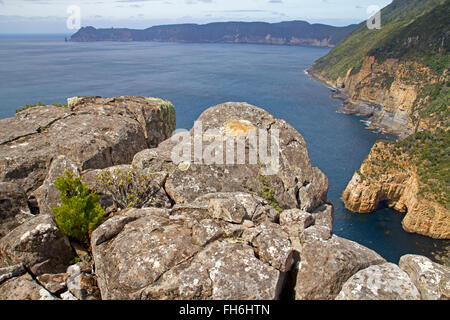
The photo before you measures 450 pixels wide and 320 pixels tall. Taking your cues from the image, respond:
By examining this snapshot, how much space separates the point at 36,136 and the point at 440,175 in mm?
80832

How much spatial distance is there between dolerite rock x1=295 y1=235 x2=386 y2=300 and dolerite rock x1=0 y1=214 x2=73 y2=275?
21.6 feet

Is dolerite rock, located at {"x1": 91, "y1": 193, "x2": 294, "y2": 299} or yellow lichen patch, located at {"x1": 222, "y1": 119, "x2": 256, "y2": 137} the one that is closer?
dolerite rock, located at {"x1": 91, "y1": 193, "x2": 294, "y2": 299}

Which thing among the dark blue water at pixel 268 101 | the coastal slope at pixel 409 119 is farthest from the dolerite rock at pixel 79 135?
the coastal slope at pixel 409 119

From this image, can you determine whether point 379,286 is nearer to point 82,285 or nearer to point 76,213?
point 82,285

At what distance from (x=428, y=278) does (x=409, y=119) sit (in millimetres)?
149601

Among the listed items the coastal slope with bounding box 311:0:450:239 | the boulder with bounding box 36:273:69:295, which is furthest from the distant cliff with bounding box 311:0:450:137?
the boulder with bounding box 36:273:69:295

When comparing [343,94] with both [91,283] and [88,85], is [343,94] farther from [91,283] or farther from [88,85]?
[91,283]

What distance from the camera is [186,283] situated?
6.99 m

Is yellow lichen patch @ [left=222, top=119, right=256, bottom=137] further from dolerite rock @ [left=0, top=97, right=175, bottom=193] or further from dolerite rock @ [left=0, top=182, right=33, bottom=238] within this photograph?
dolerite rock @ [left=0, top=182, right=33, bottom=238]

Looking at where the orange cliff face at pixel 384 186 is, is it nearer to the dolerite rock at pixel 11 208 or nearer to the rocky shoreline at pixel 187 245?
the rocky shoreline at pixel 187 245

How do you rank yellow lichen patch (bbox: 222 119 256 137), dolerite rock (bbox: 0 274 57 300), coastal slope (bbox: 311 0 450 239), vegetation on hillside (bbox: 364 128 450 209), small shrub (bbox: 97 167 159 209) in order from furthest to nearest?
coastal slope (bbox: 311 0 450 239)
vegetation on hillside (bbox: 364 128 450 209)
yellow lichen patch (bbox: 222 119 256 137)
small shrub (bbox: 97 167 159 209)
dolerite rock (bbox: 0 274 57 300)

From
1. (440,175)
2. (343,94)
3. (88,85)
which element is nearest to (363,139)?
(440,175)

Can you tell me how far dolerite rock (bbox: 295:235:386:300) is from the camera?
7539 millimetres

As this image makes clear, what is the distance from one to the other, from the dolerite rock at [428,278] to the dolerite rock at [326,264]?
78cm
